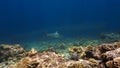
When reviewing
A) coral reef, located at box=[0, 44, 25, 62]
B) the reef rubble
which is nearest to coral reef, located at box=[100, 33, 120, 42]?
coral reef, located at box=[0, 44, 25, 62]

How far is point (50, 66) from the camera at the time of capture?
719cm

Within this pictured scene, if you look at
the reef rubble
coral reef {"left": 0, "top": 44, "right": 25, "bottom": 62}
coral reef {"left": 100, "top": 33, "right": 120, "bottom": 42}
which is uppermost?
coral reef {"left": 100, "top": 33, "right": 120, "bottom": 42}

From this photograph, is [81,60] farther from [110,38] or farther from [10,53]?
[110,38]

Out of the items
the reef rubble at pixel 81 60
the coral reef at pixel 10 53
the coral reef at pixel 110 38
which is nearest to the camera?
the reef rubble at pixel 81 60

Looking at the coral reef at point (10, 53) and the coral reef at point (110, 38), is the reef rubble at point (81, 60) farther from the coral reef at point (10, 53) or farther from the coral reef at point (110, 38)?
the coral reef at point (110, 38)

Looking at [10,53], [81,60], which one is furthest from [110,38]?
[81,60]

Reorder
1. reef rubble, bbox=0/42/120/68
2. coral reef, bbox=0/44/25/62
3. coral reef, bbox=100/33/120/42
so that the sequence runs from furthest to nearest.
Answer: coral reef, bbox=100/33/120/42 < coral reef, bbox=0/44/25/62 < reef rubble, bbox=0/42/120/68

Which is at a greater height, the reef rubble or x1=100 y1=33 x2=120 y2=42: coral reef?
x1=100 y1=33 x2=120 y2=42: coral reef

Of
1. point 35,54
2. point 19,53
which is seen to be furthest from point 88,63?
point 19,53

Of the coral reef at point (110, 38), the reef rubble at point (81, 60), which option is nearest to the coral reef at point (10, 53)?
the reef rubble at point (81, 60)

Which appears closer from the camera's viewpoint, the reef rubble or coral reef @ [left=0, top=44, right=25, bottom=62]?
the reef rubble

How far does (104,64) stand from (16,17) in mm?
131733

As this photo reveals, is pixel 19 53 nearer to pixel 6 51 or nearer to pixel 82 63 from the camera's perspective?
pixel 6 51

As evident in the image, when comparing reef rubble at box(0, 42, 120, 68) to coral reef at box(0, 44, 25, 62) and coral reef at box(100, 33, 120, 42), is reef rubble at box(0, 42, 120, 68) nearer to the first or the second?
coral reef at box(0, 44, 25, 62)
